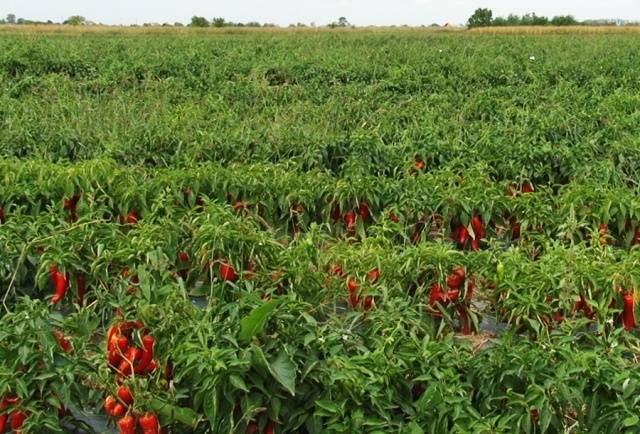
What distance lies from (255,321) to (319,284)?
772 millimetres

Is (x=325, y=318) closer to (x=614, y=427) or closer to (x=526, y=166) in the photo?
(x=614, y=427)

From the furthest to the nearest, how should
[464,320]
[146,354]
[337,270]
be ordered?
[464,320] → [337,270] → [146,354]

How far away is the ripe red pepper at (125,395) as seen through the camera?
8.16 feet

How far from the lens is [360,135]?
6223mm

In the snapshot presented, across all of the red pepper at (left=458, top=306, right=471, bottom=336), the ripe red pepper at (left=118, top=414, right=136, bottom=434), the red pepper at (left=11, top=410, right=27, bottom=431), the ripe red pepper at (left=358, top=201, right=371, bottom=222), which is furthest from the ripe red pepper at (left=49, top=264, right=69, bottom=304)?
the ripe red pepper at (left=358, top=201, right=371, bottom=222)

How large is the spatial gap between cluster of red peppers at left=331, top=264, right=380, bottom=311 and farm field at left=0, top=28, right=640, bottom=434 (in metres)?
0.02

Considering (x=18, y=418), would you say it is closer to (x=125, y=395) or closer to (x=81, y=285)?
(x=125, y=395)

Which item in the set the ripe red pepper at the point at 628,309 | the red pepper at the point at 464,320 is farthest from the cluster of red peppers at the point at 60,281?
the ripe red pepper at the point at 628,309

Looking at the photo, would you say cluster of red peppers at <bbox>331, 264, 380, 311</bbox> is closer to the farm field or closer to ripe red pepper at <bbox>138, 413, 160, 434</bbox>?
the farm field

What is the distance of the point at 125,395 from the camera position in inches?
98.1

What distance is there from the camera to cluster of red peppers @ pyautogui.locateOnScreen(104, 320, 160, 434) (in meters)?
2.46

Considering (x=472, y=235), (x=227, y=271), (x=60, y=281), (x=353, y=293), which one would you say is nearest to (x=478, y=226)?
(x=472, y=235)

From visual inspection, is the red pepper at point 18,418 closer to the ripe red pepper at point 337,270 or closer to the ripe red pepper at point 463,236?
the ripe red pepper at point 337,270

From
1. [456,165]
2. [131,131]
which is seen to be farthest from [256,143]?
[456,165]
